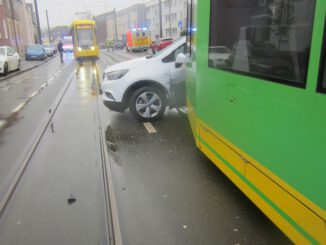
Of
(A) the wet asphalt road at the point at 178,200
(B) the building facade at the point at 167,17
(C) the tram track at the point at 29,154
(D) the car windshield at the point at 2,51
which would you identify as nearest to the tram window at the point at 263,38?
(A) the wet asphalt road at the point at 178,200

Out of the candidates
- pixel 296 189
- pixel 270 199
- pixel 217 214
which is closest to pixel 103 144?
pixel 217 214

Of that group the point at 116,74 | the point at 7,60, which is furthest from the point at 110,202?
the point at 7,60

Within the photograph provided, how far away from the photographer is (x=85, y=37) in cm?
2975

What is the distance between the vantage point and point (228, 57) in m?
3.52

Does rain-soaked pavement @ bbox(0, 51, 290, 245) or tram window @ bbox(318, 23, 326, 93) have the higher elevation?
tram window @ bbox(318, 23, 326, 93)

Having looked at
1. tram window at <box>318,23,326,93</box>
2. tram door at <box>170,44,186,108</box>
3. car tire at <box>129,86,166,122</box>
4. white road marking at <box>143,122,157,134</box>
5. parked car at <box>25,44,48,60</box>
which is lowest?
parked car at <box>25,44,48,60</box>

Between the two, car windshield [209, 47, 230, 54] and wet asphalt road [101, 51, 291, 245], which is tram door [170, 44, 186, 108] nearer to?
wet asphalt road [101, 51, 291, 245]

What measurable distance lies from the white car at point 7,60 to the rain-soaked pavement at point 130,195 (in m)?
12.9

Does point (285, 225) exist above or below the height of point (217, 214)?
above

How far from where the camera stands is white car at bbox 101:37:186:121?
277 inches

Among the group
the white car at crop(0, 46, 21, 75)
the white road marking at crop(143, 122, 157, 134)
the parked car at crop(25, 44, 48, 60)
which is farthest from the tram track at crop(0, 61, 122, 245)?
the parked car at crop(25, 44, 48, 60)

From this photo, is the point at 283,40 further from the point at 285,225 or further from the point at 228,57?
the point at 285,225

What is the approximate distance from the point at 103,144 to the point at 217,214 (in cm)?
287

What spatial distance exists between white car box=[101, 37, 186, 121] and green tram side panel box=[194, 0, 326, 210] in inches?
124
